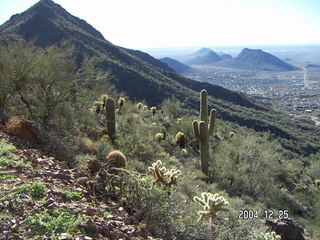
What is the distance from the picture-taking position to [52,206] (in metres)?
3.41

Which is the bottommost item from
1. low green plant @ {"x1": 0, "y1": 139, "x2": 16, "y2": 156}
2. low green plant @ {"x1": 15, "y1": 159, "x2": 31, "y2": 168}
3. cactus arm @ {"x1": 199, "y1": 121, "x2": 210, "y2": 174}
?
cactus arm @ {"x1": 199, "y1": 121, "x2": 210, "y2": 174}

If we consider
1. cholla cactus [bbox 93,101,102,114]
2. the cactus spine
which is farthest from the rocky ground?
cholla cactus [bbox 93,101,102,114]

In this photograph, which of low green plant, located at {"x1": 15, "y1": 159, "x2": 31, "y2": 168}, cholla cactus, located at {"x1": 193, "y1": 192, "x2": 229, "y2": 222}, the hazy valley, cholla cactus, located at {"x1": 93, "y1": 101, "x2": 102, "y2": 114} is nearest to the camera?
the hazy valley

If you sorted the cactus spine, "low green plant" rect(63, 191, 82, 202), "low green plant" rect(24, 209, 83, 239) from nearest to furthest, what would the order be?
"low green plant" rect(24, 209, 83, 239) → "low green plant" rect(63, 191, 82, 202) → the cactus spine

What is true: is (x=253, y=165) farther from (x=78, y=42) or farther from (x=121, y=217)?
(x=78, y=42)

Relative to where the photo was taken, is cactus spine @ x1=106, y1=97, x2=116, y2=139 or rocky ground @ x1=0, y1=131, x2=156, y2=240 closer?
rocky ground @ x1=0, y1=131, x2=156, y2=240

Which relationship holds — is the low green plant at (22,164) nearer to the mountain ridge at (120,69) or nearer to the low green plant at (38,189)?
the low green plant at (38,189)

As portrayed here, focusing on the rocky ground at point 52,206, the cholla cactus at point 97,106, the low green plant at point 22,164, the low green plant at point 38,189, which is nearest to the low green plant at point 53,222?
the rocky ground at point 52,206

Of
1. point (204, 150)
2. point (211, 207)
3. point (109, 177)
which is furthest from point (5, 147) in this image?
point (204, 150)

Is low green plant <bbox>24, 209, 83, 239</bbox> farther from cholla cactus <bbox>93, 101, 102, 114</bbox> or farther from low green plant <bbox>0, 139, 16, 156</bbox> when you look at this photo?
cholla cactus <bbox>93, 101, 102, 114</bbox>

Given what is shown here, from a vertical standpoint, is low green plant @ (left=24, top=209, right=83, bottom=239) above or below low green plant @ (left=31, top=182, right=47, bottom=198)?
below

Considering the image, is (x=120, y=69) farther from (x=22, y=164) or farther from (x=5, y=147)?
(x=22, y=164)

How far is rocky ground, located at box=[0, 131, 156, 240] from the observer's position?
2.97 metres

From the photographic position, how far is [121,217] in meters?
3.98
